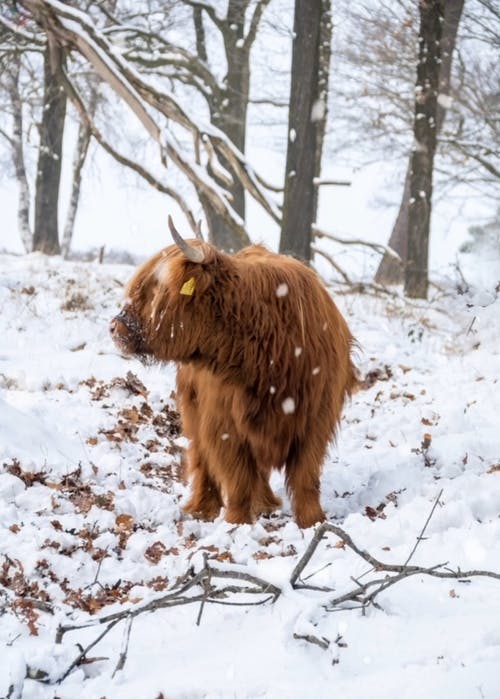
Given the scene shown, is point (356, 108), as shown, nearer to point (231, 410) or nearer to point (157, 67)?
point (157, 67)

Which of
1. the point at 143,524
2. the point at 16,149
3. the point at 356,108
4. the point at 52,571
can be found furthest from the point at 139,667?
the point at 16,149

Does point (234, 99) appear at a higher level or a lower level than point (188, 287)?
higher

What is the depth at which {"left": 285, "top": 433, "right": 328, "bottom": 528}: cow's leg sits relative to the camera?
443 centimetres

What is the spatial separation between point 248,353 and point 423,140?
376 inches

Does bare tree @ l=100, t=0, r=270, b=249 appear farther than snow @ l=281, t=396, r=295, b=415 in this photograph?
Yes

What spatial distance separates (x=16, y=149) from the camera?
74.5ft

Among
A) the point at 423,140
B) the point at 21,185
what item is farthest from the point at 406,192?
the point at 21,185

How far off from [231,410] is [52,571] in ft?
4.63

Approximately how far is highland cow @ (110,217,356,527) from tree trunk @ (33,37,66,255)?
12735 mm

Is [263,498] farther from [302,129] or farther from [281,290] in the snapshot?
[302,129]

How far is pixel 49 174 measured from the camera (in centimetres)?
1734

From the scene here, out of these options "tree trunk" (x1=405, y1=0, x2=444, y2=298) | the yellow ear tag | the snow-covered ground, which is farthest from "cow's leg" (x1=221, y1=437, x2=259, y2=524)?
"tree trunk" (x1=405, y1=0, x2=444, y2=298)

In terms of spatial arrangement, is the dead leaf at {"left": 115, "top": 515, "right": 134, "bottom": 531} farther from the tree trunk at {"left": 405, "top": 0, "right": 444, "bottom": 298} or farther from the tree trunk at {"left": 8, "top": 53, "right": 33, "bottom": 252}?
the tree trunk at {"left": 8, "top": 53, "right": 33, "bottom": 252}

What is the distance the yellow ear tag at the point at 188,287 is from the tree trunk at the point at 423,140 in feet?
29.6
